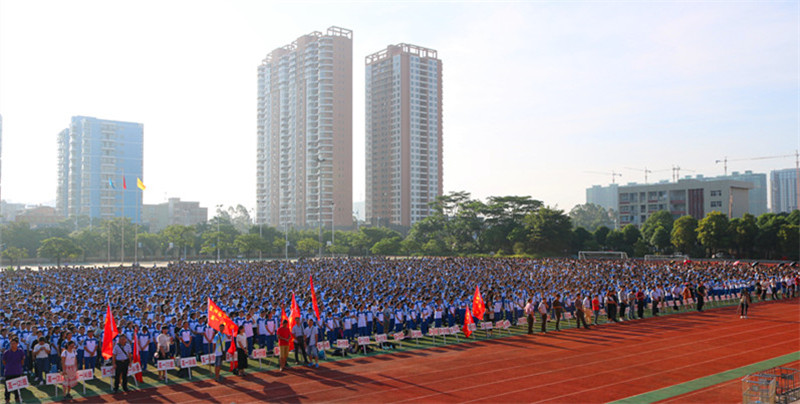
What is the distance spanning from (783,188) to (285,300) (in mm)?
190954

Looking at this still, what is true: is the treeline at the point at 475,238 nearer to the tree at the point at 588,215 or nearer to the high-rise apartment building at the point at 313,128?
the high-rise apartment building at the point at 313,128

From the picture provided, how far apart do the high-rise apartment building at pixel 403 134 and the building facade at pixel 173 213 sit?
2099 inches

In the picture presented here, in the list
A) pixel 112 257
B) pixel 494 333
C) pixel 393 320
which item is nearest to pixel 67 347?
pixel 393 320

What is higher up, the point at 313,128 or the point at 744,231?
the point at 313,128

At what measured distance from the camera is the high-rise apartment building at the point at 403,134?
125250mm

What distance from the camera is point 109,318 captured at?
43.6ft

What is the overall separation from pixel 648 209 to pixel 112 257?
82.0 m

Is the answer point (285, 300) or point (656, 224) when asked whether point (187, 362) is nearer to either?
point (285, 300)

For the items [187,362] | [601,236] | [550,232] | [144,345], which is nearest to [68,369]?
[144,345]

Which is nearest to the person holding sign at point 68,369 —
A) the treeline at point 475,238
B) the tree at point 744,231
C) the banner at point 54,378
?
the banner at point 54,378

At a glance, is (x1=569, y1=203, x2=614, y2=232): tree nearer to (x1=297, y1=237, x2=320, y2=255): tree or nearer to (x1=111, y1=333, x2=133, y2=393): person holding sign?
(x1=297, y1=237, x2=320, y2=255): tree

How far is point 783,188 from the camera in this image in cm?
16988

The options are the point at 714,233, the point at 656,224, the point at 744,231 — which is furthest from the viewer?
the point at 656,224

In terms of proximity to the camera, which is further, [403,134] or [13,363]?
[403,134]
